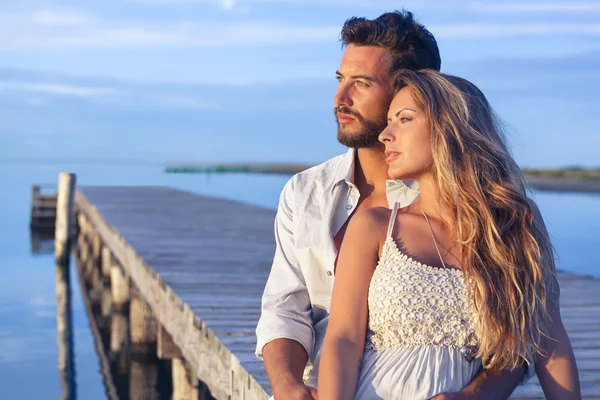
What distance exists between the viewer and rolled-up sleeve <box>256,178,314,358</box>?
2.28 metres

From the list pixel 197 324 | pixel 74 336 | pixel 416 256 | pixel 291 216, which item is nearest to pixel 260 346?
pixel 291 216

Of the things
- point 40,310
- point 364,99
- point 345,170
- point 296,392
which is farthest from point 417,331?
point 40,310

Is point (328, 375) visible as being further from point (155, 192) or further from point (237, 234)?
point (155, 192)

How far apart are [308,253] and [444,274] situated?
1.49 feet

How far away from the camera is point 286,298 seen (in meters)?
2.33

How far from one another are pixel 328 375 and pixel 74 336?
32.1ft

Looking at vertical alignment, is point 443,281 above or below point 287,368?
above

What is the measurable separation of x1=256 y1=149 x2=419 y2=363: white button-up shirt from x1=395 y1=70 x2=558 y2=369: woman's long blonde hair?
0.34 metres

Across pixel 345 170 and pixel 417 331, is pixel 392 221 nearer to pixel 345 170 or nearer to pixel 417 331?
pixel 417 331

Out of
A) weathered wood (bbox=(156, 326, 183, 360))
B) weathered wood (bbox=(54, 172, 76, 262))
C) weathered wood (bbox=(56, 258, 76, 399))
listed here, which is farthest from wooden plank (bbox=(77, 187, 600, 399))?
weathered wood (bbox=(54, 172, 76, 262))

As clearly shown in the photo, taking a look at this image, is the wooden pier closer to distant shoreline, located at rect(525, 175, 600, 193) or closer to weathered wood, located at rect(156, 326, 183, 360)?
weathered wood, located at rect(156, 326, 183, 360)

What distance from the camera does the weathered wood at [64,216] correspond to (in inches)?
621

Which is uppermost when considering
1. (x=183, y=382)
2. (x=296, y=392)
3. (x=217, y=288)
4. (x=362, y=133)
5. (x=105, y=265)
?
(x=362, y=133)

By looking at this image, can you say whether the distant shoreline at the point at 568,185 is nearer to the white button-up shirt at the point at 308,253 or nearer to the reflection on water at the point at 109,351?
the reflection on water at the point at 109,351
